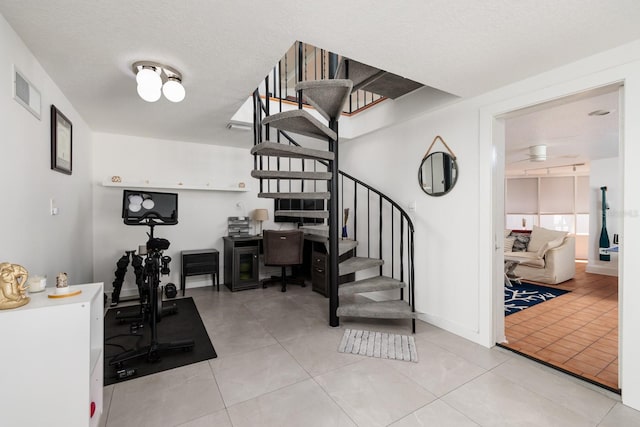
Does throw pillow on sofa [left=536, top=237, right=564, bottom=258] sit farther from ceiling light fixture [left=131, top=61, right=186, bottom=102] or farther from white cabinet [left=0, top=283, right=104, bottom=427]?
white cabinet [left=0, top=283, right=104, bottom=427]

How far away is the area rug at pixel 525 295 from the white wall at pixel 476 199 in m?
1.14

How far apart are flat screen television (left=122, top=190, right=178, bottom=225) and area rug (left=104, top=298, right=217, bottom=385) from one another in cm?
112

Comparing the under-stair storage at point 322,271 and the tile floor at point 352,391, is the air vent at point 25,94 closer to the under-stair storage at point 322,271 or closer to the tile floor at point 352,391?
the tile floor at point 352,391

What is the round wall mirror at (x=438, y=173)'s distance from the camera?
2908mm

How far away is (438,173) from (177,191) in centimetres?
370

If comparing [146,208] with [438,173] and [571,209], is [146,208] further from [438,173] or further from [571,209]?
[571,209]

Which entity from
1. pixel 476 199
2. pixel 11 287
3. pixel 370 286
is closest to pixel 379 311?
pixel 370 286

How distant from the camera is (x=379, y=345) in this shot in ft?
8.57

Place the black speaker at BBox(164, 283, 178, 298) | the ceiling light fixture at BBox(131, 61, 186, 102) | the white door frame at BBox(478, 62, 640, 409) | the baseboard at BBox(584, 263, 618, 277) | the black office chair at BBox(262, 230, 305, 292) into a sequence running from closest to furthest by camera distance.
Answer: the white door frame at BBox(478, 62, 640, 409) < the ceiling light fixture at BBox(131, 61, 186, 102) < the black speaker at BBox(164, 283, 178, 298) < the black office chair at BBox(262, 230, 305, 292) < the baseboard at BBox(584, 263, 618, 277)

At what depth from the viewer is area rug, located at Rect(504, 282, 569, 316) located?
3758 mm

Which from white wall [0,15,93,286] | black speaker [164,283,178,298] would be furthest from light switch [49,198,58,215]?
black speaker [164,283,178,298]

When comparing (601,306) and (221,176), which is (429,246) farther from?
(221,176)

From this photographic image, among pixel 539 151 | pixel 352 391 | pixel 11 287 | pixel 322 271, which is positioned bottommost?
pixel 352 391

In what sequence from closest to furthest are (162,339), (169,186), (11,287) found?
1. (11,287)
2. (162,339)
3. (169,186)
